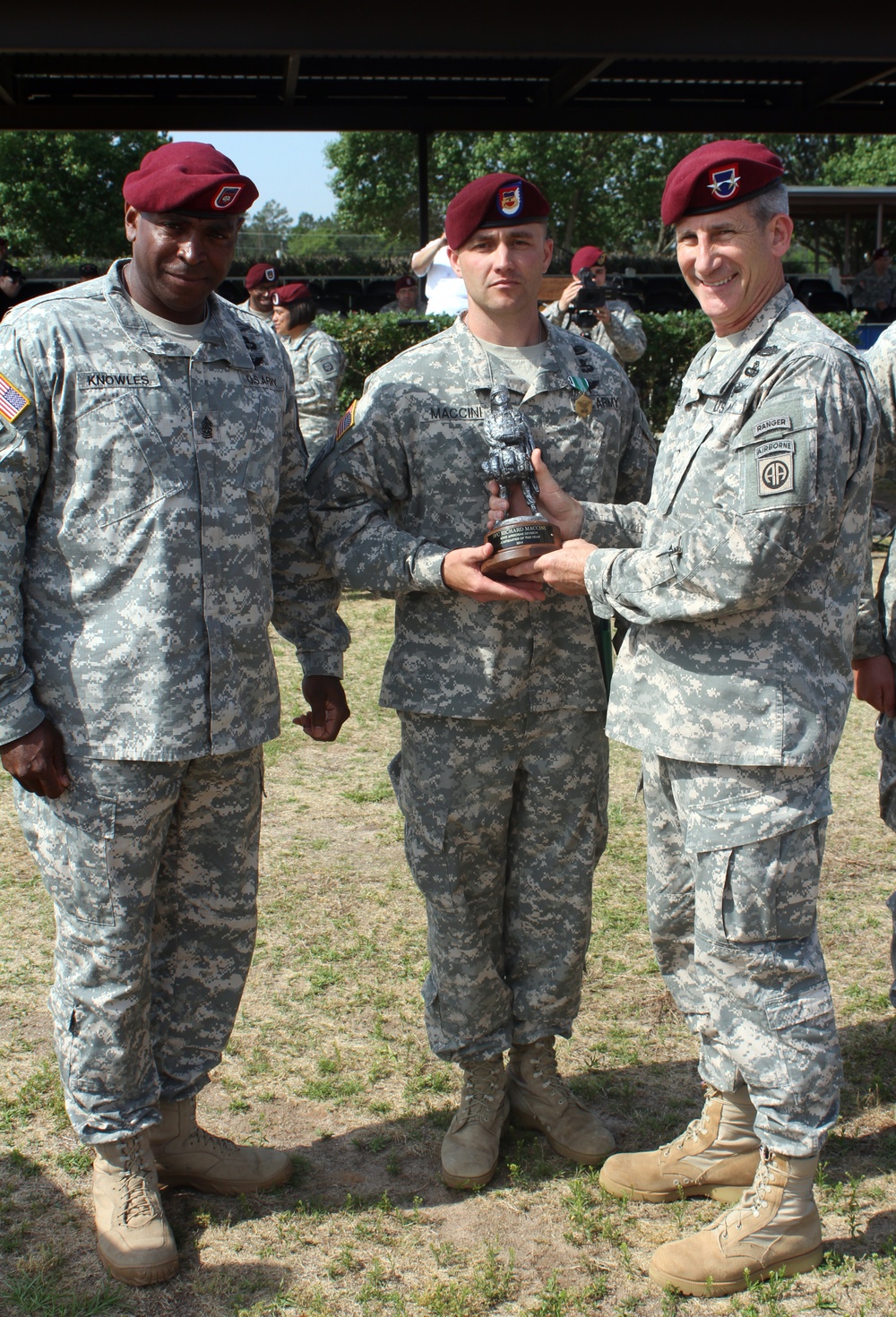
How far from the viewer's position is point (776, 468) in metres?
2.33

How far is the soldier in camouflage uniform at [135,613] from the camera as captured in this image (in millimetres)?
2568

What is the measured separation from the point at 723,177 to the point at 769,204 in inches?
4.8

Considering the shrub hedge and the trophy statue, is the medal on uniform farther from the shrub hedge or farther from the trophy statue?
the shrub hedge

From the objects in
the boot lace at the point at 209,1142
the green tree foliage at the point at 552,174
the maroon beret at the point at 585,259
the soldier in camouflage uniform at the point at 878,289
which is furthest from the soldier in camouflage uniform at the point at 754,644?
the green tree foliage at the point at 552,174

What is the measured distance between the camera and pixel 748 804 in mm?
2535

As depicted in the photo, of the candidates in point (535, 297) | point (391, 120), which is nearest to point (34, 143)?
point (391, 120)

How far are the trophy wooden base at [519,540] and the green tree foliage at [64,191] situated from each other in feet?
147

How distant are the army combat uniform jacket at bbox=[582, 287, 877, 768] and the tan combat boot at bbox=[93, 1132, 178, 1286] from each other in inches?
60.2

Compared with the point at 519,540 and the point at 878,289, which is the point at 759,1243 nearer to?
the point at 519,540

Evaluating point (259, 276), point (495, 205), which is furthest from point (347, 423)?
point (259, 276)

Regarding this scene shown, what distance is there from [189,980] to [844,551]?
6.11ft

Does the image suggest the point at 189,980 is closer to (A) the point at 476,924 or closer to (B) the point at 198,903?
(B) the point at 198,903

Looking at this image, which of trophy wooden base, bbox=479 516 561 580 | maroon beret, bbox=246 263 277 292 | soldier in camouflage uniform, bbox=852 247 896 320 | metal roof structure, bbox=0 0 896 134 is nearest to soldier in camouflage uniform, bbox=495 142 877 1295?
trophy wooden base, bbox=479 516 561 580

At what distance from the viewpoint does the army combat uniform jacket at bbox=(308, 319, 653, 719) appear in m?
3.02
